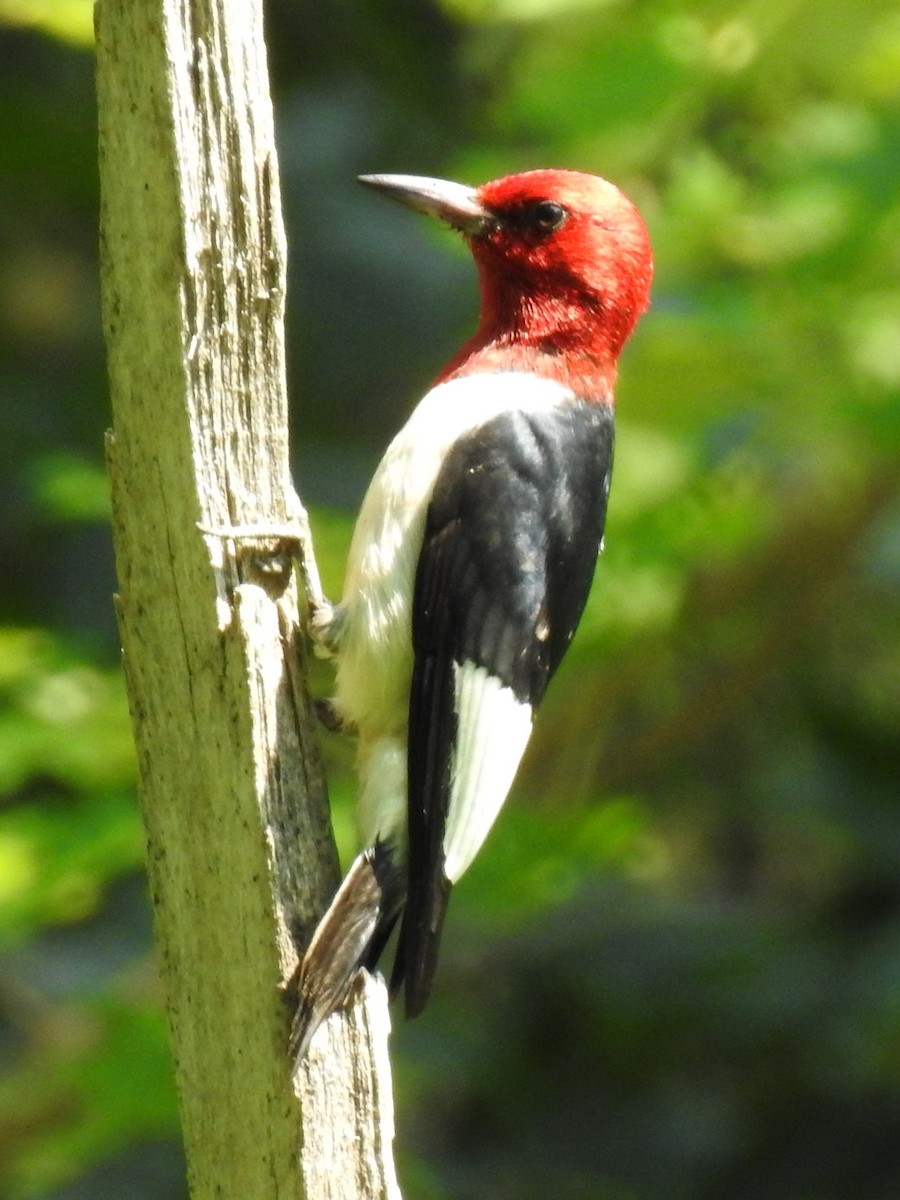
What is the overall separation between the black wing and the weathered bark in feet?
0.70

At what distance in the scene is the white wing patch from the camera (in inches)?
111

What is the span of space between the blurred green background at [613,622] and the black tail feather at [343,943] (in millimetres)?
1189

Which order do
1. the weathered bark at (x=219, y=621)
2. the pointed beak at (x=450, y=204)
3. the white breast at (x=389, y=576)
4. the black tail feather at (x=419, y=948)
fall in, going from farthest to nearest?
the pointed beak at (x=450, y=204) → the white breast at (x=389, y=576) → the black tail feather at (x=419, y=948) → the weathered bark at (x=219, y=621)

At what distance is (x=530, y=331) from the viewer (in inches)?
130

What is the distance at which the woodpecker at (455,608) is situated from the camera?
2791mm

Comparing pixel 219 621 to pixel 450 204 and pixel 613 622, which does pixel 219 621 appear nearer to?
pixel 450 204

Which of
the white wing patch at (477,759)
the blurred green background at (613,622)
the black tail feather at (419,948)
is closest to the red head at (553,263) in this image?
the white wing patch at (477,759)

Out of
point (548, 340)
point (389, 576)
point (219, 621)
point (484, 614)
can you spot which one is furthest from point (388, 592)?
point (548, 340)

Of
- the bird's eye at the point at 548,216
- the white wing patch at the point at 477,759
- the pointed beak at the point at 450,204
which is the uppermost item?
the pointed beak at the point at 450,204

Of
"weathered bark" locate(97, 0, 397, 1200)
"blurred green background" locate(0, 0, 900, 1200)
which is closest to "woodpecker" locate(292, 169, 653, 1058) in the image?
"weathered bark" locate(97, 0, 397, 1200)

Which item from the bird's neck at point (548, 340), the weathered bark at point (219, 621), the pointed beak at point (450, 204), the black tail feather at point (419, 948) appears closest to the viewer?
the weathered bark at point (219, 621)

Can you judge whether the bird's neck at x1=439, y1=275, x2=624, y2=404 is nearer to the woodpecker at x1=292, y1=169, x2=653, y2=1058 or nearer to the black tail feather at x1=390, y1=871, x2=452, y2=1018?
the woodpecker at x1=292, y1=169, x2=653, y2=1058

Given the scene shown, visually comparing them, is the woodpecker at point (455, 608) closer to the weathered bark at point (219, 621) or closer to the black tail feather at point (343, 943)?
the black tail feather at point (343, 943)

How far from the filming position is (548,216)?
3373 millimetres
